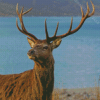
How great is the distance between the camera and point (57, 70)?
641 inches

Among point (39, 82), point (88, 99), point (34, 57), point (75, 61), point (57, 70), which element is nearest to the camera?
point (34, 57)

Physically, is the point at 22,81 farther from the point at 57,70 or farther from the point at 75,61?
the point at 75,61

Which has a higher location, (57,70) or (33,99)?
(33,99)

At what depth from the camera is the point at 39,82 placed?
4719 millimetres

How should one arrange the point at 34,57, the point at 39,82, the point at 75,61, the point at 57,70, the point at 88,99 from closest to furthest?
the point at 34,57 < the point at 39,82 < the point at 88,99 < the point at 57,70 < the point at 75,61

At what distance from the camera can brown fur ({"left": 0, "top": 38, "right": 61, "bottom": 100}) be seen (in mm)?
4590

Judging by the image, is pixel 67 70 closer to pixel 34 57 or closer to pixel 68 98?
pixel 68 98

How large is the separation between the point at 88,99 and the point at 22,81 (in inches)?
104

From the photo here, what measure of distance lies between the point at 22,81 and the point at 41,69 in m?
0.58

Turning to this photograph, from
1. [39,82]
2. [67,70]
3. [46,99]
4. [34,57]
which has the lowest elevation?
[67,70]

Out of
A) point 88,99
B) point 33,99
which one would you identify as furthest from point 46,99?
point 88,99

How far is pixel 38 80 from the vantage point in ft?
15.5

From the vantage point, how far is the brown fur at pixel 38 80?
459 centimetres

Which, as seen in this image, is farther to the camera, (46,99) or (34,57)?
(46,99)
